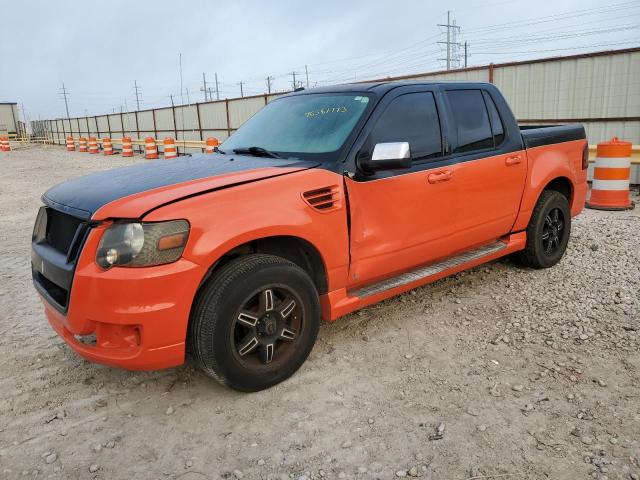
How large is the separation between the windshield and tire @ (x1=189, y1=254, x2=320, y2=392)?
1.00 meters

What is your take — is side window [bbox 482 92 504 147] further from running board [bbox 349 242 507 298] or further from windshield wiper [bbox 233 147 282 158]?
windshield wiper [bbox 233 147 282 158]

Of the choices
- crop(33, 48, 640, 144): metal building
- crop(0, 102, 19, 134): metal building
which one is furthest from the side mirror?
crop(0, 102, 19, 134): metal building

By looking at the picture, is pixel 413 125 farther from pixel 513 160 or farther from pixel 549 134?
pixel 549 134

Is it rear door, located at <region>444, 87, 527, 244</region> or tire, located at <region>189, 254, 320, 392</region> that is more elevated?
rear door, located at <region>444, 87, 527, 244</region>

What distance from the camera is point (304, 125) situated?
3.88m

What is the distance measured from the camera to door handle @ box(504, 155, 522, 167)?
443 centimetres

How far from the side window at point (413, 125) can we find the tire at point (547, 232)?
161 centimetres

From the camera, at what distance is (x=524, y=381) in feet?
10.4

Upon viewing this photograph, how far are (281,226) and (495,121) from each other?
2507mm

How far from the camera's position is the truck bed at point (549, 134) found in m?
4.73

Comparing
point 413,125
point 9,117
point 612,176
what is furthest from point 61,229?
point 9,117

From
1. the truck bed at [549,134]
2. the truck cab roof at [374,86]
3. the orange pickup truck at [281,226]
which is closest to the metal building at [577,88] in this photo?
the truck bed at [549,134]

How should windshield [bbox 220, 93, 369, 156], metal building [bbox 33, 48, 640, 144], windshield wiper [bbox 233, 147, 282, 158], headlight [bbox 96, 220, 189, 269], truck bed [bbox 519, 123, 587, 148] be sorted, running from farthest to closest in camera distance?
metal building [bbox 33, 48, 640, 144]
truck bed [bbox 519, 123, 587, 148]
windshield wiper [bbox 233, 147, 282, 158]
windshield [bbox 220, 93, 369, 156]
headlight [bbox 96, 220, 189, 269]

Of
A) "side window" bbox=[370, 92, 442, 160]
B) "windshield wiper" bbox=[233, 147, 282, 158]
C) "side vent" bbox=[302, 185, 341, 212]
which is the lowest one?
"side vent" bbox=[302, 185, 341, 212]
